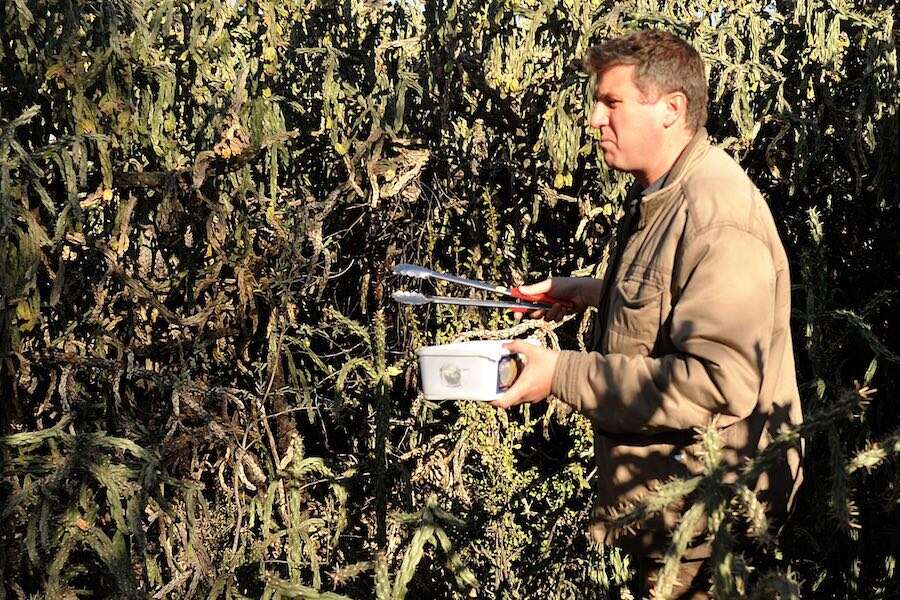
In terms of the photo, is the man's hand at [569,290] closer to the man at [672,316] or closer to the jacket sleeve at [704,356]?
the man at [672,316]

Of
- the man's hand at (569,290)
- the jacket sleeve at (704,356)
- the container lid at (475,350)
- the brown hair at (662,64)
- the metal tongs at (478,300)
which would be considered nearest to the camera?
the jacket sleeve at (704,356)

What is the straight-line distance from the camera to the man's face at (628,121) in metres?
2.47

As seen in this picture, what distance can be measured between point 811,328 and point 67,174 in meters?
2.30

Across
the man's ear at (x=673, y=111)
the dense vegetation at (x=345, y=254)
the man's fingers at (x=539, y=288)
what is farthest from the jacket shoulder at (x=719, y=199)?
the dense vegetation at (x=345, y=254)

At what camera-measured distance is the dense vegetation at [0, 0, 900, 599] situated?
3.12 meters

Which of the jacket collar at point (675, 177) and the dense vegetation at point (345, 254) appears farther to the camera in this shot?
the dense vegetation at point (345, 254)

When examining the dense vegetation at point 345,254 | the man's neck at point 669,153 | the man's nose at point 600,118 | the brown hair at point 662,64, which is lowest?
the dense vegetation at point 345,254

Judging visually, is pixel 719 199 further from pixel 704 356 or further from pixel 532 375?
pixel 532 375

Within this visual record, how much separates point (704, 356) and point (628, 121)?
603 millimetres

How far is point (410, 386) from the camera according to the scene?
426cm

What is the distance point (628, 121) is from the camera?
248cm

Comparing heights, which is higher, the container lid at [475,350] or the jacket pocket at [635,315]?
the jacket pocket at [635,315]

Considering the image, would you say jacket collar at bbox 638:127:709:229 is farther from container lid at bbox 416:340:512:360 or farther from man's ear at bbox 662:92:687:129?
container lid at bbox 416:340:512:360

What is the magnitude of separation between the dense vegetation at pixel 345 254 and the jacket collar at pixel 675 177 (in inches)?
38.9
